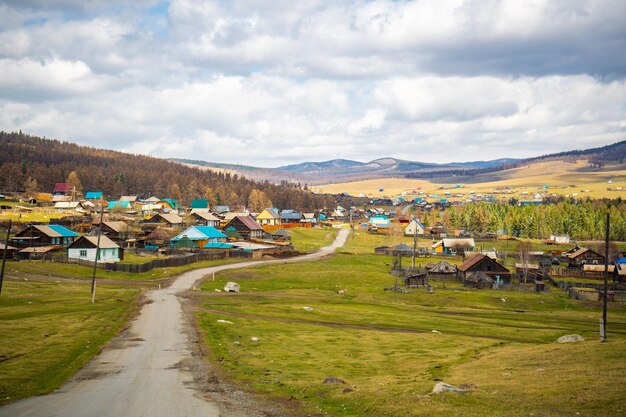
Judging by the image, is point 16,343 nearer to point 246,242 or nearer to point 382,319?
point 382,319

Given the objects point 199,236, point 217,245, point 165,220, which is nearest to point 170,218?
point 165,220

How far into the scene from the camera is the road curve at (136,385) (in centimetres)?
2473

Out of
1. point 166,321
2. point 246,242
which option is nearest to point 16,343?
point 166,321

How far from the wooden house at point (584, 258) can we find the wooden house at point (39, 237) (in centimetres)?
10988

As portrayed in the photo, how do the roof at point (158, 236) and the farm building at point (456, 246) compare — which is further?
the farm building at point (456, 246)

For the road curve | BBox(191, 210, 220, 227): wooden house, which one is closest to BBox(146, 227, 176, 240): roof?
BBox(191, 210, 220, 227): wooden house

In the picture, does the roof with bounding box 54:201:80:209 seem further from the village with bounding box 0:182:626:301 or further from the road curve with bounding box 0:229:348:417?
the road curve with bounding box 0:229:348:417

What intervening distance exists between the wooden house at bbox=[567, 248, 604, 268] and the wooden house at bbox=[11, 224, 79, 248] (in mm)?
109881

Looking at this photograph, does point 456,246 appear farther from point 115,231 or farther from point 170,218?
point 115,231

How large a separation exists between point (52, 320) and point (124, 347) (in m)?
12.1

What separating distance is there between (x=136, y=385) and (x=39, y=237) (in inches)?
3922

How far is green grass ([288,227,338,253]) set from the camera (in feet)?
490

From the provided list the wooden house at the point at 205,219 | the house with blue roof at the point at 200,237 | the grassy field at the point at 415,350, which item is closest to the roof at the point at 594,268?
the grassy field at the point at 415,350

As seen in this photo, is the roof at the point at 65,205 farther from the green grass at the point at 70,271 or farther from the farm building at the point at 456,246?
the farm building at the point at 456,246
